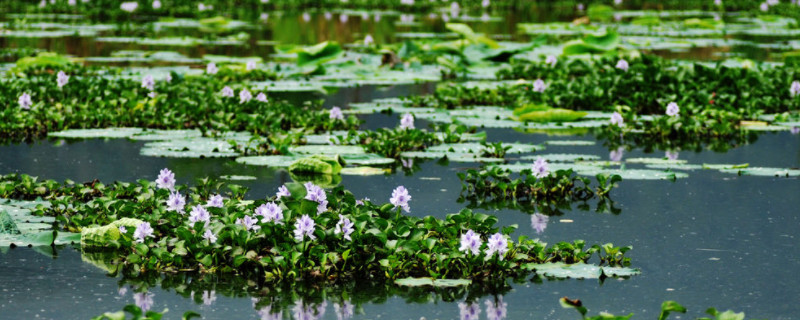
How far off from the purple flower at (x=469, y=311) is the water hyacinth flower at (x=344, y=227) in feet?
2.05

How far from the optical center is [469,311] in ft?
15.3

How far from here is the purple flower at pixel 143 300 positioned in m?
4.67

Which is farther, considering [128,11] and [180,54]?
[128,11]

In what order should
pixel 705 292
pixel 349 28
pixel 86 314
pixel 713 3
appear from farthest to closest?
pixel 713 3
pixel 349 28
pixel 705 292
pixel 86 314

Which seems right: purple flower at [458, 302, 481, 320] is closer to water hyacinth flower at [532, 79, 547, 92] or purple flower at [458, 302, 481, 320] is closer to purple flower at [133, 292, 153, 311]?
purple flower at [133, 292, 153, 311]

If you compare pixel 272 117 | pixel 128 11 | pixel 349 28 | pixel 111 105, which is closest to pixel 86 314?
pixel 272 117

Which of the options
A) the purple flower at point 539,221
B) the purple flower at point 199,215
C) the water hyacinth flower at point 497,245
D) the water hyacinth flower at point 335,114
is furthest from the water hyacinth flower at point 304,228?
the water hyacinth flower at point 335,114

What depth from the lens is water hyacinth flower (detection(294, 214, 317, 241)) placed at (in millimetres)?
5133

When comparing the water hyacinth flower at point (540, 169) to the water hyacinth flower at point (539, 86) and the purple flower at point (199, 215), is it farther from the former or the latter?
the water hyacinth flower at point (539, 86)

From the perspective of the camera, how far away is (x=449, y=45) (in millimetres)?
14938

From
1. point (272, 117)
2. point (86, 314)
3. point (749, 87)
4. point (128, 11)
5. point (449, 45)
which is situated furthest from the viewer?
point (128, 11)

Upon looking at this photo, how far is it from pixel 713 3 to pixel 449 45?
17036mm

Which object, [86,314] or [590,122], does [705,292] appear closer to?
[86,314]

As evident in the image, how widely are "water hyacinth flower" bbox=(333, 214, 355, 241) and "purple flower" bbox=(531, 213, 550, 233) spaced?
1145 mm
